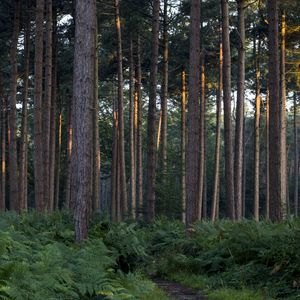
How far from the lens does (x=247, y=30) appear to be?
29.3m

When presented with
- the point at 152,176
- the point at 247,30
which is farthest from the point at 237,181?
the point at 247,30

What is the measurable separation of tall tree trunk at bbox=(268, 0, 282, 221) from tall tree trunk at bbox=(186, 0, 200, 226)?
7.24 ft

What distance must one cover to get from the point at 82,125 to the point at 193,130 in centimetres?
446

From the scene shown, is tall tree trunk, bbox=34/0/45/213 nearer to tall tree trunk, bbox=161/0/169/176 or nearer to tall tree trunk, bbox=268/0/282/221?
tall tree trunk, bbox=161/0/169/176

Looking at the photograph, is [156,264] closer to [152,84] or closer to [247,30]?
[152,84]

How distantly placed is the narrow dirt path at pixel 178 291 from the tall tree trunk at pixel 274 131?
4.34 metres

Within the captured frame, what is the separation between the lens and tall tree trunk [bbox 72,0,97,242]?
1179 cm

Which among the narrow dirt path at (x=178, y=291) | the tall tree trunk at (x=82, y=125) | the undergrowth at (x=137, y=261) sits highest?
the tall tree trunk at (x=82, y=125)

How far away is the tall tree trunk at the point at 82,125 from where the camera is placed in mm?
11789

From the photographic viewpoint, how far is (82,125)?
11.9 meters

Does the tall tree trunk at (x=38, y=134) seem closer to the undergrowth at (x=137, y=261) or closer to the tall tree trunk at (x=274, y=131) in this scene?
the undergrowth at (x=137, y=261)

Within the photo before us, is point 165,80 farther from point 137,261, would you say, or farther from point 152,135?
point 137,261

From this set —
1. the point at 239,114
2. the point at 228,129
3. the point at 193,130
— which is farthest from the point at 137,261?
the point at 239,114

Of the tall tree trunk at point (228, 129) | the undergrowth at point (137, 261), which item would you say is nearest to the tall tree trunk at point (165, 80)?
the tall tree trunk at point (228, 129)
